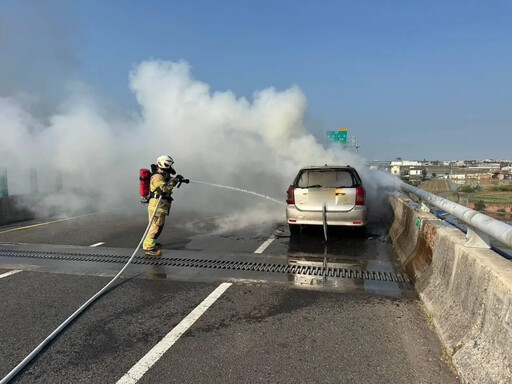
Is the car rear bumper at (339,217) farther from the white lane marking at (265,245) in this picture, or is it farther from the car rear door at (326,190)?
the white lane marking at (265,245)

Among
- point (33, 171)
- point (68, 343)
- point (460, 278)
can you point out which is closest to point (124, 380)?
point (68, 343)

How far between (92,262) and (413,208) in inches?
224

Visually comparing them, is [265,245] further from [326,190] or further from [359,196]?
[359,196]

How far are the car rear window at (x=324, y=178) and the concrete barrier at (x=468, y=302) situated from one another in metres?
3.21

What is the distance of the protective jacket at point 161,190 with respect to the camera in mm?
7043

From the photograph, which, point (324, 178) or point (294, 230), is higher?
point (324, 178)

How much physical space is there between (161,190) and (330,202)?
129 inches

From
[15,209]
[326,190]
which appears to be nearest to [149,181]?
[326,190]

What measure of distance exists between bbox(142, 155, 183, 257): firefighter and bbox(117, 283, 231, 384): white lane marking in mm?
2563

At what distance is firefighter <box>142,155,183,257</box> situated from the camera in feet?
22.7

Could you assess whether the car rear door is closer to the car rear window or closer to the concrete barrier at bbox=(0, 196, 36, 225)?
the car rear window

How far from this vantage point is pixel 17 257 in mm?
6781

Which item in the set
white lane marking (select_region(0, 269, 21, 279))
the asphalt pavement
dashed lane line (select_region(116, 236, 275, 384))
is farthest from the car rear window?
white lane marking (select_region(0, 269, 21, 279))

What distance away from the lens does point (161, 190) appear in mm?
7027
